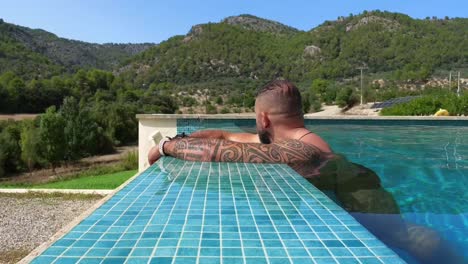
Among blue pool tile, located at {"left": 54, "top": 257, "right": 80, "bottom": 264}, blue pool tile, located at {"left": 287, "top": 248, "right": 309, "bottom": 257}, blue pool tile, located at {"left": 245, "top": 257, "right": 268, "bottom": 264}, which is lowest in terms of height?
blue pool tile, located at {"left": 287, "top": 248, "right": 309, "bottom": 257}

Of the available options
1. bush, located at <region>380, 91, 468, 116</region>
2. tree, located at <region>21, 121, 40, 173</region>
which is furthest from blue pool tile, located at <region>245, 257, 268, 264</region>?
tree, located at <region>21, 121, 40, 173</region>

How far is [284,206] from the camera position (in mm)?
1974

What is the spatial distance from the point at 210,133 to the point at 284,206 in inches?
73.1

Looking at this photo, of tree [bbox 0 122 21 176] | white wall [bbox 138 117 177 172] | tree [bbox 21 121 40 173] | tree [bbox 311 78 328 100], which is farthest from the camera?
tree [bbox 311 78 328 100]

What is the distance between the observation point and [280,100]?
323cm

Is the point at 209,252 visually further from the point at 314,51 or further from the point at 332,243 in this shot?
the point at 314,51

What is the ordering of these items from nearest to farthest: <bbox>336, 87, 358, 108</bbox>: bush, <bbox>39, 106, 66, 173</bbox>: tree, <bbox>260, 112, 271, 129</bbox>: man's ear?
1. <bbox>260, 112, 271, 129</bbox>: man's ear
2. <bbox>39, 106, 66, 173</bbox>: tree
3. <bbox>336, 87, 358, 108</bbox>: bush

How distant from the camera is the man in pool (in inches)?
120

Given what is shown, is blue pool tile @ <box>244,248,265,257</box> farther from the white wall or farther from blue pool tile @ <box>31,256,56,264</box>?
the white wall

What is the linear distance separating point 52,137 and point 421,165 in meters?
20.5

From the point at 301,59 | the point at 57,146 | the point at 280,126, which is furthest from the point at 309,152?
the point at 301,59

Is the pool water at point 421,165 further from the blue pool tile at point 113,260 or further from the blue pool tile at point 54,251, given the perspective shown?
the blue pool tile at point 54,251

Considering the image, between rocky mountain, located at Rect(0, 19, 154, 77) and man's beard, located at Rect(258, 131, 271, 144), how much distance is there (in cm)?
5648

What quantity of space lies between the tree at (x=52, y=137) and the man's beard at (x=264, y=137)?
1992cm
